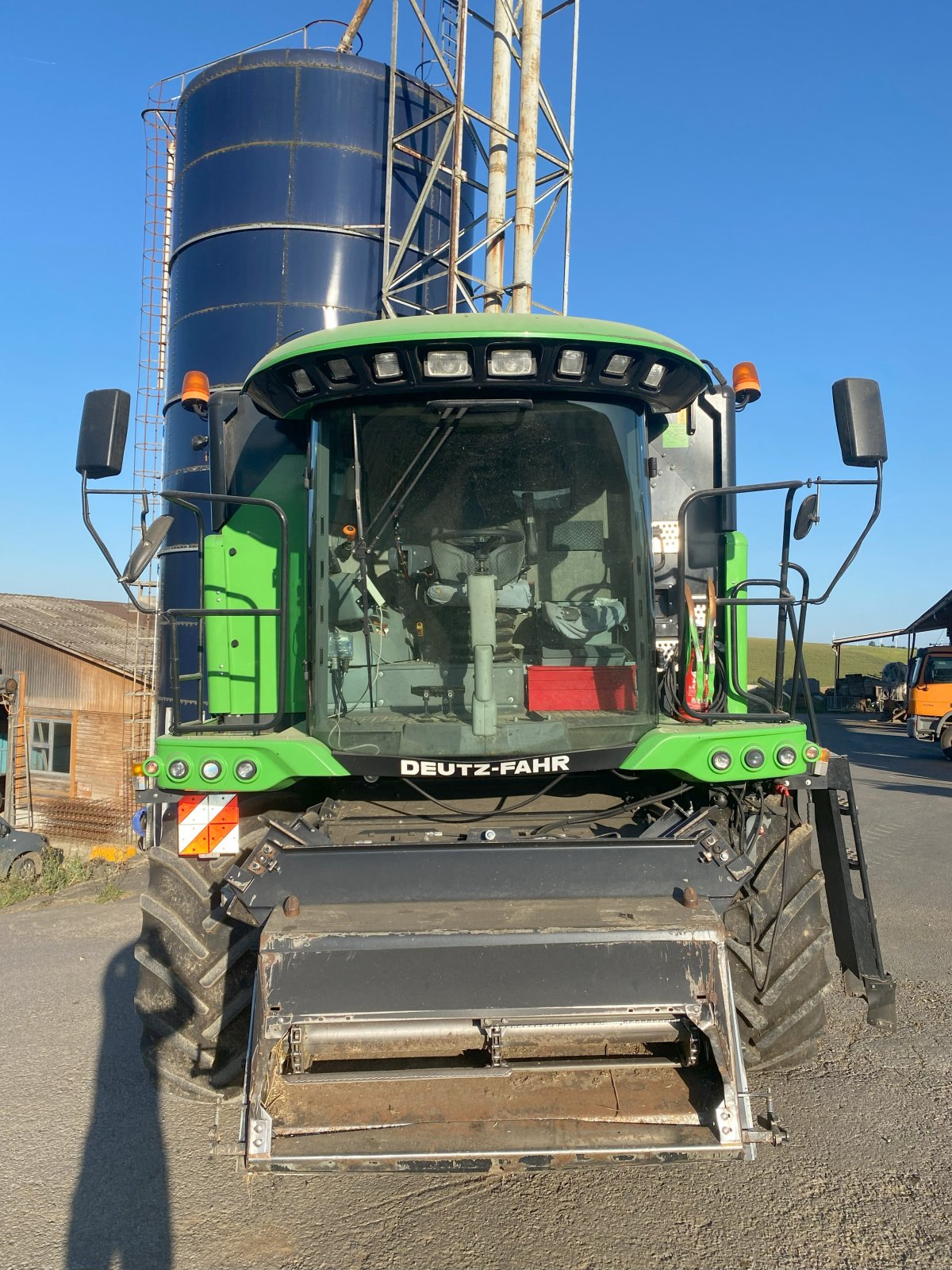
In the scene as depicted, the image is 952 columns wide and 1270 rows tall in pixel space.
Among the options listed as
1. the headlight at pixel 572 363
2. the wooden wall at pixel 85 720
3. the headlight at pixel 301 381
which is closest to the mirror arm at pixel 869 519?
the headlight at pixel 572 363

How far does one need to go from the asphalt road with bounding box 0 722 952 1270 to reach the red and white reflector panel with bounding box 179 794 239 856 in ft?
3.68

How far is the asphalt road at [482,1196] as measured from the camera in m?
2.97

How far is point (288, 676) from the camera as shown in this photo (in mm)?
4133

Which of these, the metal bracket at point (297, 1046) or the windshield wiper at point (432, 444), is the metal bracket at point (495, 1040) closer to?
the metal bracket at point (297, 1046)

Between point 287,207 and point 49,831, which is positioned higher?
point 287,207

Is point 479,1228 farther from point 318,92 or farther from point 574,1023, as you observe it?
point 318,92

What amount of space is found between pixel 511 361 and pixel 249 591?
5.55ft

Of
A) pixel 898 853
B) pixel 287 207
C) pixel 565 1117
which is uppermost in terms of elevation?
pixel 287 207

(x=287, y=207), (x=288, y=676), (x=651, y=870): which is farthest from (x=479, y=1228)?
(x=287, y=207)

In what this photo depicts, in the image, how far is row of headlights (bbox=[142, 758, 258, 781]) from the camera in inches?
138

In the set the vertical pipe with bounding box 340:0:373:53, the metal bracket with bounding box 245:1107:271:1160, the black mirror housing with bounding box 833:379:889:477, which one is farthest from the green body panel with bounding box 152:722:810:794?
the vertical pipe with bounding box 340:0:373:53

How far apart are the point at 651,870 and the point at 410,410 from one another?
6.35 feet

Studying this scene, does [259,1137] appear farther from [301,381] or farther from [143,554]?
[301,381]

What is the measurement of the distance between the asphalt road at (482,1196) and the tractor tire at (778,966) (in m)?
0.45
